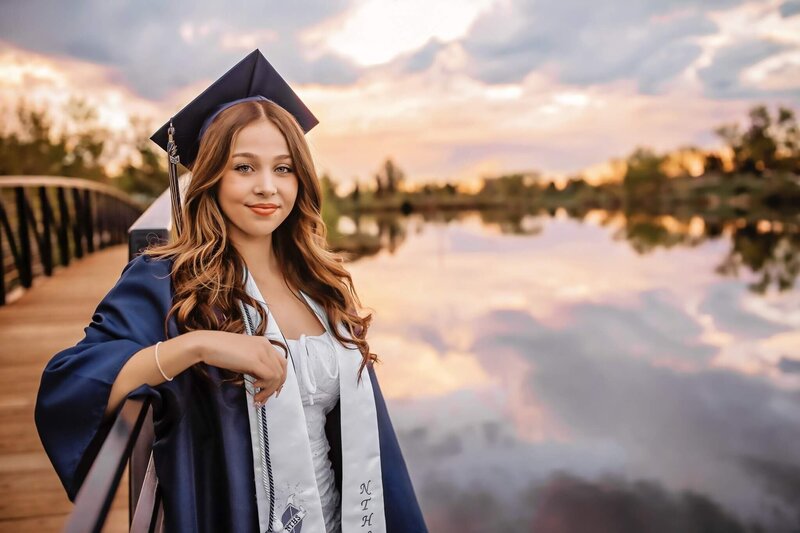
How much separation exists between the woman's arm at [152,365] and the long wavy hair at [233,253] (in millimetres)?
143

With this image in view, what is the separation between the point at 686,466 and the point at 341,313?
819 cm

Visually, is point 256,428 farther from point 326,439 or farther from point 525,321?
point 525,321

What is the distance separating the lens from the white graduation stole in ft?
4.59

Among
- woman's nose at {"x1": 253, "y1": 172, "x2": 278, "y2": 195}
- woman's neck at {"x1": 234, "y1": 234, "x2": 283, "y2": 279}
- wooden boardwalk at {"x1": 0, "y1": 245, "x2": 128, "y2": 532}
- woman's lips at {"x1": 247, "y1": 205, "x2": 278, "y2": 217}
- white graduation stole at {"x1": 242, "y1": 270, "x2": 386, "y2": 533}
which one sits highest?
woman's nose at {"x1": 253, "y1": 172, "x2": 278, "y2": 195}

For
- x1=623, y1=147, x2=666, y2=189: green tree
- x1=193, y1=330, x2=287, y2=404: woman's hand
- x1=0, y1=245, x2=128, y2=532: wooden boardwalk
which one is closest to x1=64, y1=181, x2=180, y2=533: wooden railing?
x1=193, y1=330, x2=287, y2=404: woman's hand

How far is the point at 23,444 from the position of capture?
9.72 feet

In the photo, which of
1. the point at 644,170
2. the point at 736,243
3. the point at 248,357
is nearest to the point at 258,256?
the point at 248,357

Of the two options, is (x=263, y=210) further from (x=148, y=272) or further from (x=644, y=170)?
(x=644, y=170)

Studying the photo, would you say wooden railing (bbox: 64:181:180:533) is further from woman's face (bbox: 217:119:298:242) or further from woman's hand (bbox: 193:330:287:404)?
woman's face (bbox: 217:119:298:242)

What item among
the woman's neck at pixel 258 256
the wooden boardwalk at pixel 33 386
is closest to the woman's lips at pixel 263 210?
the woman's neck at pixel 258 256

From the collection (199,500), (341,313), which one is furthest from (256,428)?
(341,313)

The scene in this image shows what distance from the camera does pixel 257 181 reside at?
1.50 meters

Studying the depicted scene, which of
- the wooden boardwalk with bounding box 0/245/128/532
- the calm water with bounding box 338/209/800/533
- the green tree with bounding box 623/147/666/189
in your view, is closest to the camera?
the wooden boardwalk with bounding box 0/245/128/532

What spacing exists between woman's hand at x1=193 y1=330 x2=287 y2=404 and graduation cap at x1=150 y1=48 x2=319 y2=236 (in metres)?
0.43
